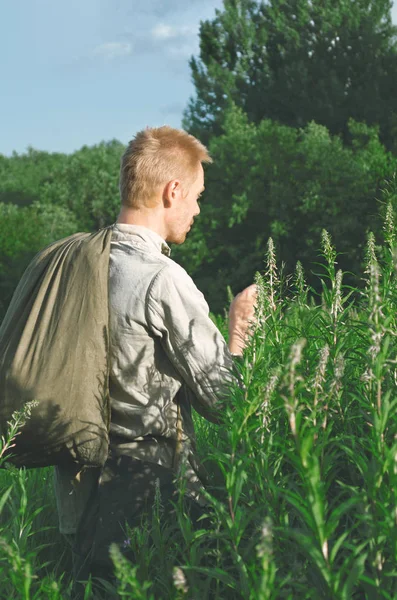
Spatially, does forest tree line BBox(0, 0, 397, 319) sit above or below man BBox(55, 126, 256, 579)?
above

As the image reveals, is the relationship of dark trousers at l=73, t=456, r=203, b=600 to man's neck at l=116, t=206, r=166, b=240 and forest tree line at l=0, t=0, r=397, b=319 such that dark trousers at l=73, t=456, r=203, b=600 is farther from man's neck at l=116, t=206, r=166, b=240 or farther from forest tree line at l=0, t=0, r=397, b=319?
forest tree line at l=0, t=0, r=397, b=319

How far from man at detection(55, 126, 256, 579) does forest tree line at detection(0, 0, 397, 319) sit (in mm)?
26870

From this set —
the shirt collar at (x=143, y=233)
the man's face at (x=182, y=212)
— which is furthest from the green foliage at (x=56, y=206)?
the shirt collar at (x=143, y=233)

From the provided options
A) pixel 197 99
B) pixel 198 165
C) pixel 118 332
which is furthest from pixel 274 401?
pixel 197 99

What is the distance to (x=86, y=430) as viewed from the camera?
11.3 feet

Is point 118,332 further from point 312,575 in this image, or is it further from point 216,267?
point 216,267

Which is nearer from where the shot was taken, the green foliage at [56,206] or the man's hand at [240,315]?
the man's hand at [240,315]

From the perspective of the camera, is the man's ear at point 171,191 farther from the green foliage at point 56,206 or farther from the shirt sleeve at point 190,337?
the green foliage at point 56,206

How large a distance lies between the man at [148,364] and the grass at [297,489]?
0.67 ft

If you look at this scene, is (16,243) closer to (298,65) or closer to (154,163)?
(298,65)

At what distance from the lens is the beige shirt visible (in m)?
3.46

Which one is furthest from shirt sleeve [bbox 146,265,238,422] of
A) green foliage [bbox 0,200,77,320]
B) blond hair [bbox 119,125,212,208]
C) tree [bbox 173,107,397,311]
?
green foliage [bbox 0,200,77,320]

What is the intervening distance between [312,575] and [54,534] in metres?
2.60

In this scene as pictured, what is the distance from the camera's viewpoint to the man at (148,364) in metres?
3.46
